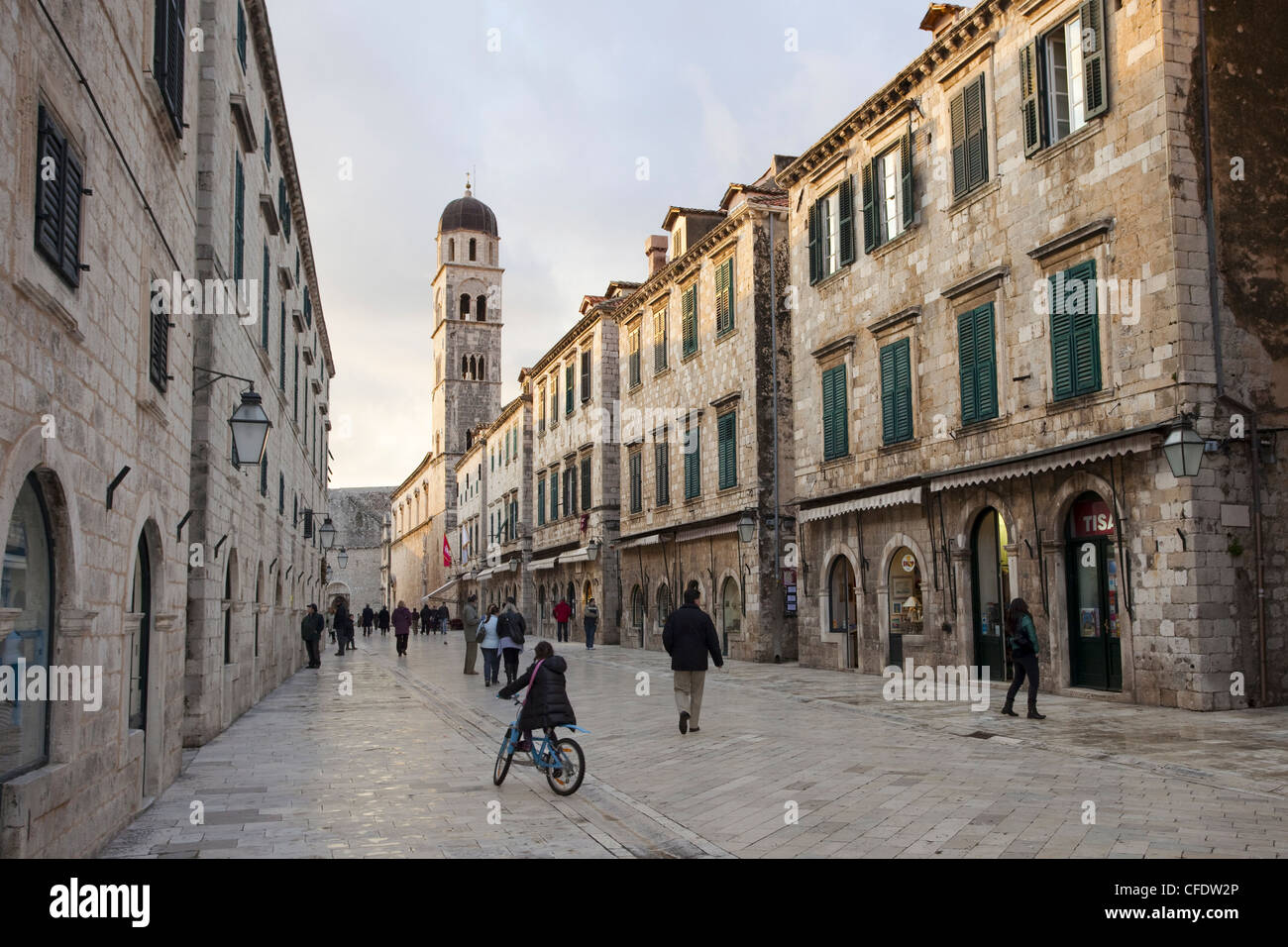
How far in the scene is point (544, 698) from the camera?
960 centimetres

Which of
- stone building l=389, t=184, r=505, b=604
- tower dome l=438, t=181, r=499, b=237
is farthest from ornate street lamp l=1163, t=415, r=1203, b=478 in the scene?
tower dome l=438, t=181, r=499, b=237

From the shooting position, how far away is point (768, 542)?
2630cm

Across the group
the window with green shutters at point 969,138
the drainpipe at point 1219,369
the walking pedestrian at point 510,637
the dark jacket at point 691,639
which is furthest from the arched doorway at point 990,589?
the walking pedestrian at point 510,637

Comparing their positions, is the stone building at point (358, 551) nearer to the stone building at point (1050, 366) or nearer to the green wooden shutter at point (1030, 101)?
the stone building at point (1050, 366)

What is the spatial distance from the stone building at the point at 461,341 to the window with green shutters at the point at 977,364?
63.8 meters

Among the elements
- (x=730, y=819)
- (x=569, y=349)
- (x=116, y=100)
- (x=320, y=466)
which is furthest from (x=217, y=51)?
(x=569, y=349)

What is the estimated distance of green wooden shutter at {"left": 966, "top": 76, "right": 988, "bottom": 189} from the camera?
716 inches

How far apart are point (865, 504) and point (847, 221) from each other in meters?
6.09

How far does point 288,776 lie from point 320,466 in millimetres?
28084

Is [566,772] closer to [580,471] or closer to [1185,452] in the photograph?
[1185,452]

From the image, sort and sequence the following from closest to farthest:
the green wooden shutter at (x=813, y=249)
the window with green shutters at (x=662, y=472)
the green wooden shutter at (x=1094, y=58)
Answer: the green wooden shutter at (x=1094, y=58) < the green wooden shutter at (x=813, y=249) < the window with green shutters at (x=662, y=472)

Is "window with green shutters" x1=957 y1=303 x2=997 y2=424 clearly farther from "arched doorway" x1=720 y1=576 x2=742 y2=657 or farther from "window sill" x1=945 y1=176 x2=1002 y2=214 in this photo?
"arched doorway" x1=720 y1=576 x2=742 y2=657

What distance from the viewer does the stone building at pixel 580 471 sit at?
38.6 m

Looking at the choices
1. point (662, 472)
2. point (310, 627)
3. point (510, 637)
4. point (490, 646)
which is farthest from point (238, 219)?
point (662, 472)
